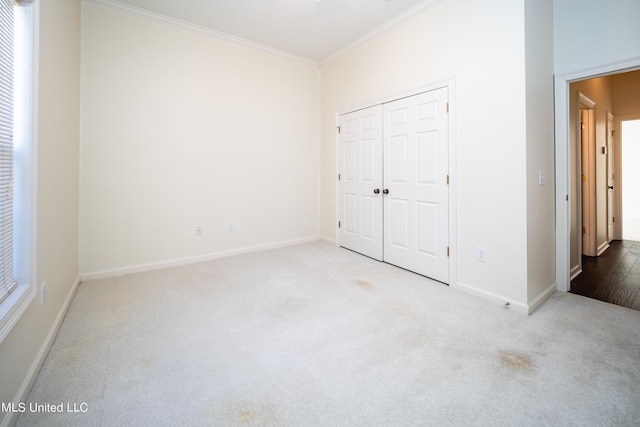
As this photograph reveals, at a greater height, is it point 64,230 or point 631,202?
point 631,202

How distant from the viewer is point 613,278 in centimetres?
315

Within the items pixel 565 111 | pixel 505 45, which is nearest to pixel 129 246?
pixel 505 45

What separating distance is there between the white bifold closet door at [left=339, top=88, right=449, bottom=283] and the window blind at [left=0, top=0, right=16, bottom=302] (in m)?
3.20

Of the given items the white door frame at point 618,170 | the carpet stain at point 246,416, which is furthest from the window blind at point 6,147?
the white door frame at point 618,170

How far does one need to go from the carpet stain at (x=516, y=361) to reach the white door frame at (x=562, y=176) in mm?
1545

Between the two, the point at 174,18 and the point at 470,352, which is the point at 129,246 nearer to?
the point at 174,18

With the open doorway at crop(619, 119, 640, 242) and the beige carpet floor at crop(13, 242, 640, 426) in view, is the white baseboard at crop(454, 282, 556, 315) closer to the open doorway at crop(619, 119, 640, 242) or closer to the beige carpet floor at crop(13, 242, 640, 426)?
the beige carpet floor at crop(13, 242, 640, 426)

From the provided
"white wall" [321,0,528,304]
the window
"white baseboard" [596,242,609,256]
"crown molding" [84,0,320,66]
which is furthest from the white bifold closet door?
the window

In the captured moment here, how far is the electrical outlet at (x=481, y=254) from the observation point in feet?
8.70

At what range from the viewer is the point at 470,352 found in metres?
1.83

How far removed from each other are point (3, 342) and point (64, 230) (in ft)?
4.83

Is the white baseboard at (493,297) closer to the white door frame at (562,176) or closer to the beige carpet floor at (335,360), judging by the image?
the beige carpet floor at (335,360)

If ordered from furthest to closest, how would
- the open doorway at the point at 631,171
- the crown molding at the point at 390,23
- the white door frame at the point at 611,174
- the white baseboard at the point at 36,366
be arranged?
the open doorway at the point at 631,171
the white door frame at the point at 611,174
the crown molding at the point at 390,23
the white baseboard at the point at 36,366

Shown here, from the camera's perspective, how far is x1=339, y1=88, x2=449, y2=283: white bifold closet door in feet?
9.92
